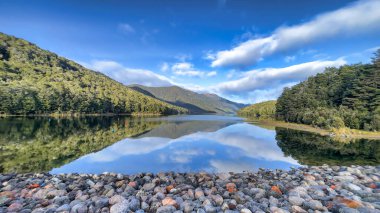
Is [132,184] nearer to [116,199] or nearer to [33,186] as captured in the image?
[116,199]

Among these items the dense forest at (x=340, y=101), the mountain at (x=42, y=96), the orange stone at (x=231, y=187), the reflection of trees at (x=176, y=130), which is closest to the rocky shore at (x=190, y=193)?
the orange stone at (x=231, y=187)

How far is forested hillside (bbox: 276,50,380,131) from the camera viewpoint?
166 ft

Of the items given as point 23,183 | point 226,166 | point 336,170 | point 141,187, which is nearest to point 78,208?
point 141,187

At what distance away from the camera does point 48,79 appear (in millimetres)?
129500

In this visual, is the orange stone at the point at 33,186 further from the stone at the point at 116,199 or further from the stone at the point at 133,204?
the stone at the point at 133,204

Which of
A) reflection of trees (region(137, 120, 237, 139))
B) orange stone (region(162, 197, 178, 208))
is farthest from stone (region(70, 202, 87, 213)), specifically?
reflection of trees (region(137, 120, 237, 139))

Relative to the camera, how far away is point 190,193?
31.3ft

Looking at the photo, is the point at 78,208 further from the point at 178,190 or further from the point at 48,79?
the point at 48,79

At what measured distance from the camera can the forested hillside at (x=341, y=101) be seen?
166ft

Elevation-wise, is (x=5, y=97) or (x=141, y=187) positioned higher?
(x=5, y=97)

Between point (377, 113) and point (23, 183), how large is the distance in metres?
60.4

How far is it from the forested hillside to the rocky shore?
45.6 metres

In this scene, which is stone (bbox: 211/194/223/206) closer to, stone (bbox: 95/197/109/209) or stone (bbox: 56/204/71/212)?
stone (bbox: 95/197/109/209)

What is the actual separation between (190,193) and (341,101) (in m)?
78.8
